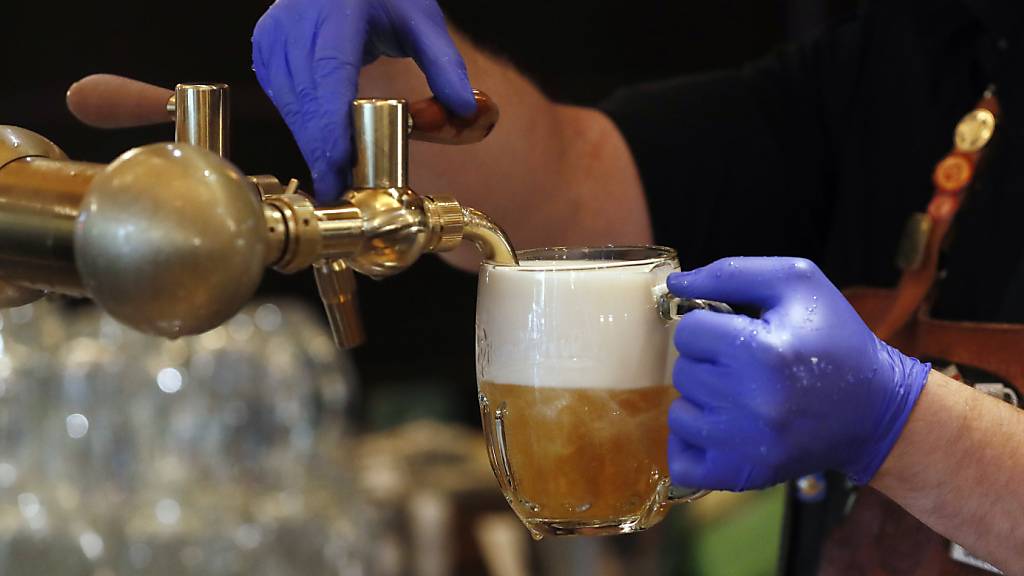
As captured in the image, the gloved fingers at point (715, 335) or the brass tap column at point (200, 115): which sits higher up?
the brass tap column at point (200, 115)

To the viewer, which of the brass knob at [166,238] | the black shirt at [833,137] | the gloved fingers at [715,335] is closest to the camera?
the brass knob at [166,238]

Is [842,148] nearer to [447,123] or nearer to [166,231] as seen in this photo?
[447,123]

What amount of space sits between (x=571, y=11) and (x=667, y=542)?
112cm

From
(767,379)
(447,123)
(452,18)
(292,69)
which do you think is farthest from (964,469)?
(452,18)

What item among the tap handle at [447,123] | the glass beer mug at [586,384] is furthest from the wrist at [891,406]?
the tap handle at [447,123]

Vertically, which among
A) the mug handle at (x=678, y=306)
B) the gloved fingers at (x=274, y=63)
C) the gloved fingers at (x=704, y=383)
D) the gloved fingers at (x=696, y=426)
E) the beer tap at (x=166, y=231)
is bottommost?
the gloved fingers at (x=696, y=426)

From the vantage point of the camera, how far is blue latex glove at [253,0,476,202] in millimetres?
840

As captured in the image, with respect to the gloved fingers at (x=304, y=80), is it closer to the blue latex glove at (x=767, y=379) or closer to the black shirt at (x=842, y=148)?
the blue latex glove at (x=767, y=379)

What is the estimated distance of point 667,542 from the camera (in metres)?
2.29

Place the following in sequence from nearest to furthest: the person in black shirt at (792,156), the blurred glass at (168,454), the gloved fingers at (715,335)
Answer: the gloved fingers at (715,335), the person in black shirt at (792,156), the blurred glass at (168,454)

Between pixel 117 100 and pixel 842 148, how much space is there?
3.29 feet

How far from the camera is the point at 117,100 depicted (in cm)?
85

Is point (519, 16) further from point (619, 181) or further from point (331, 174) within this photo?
point (331, 174)

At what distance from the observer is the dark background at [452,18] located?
7.09 feet
